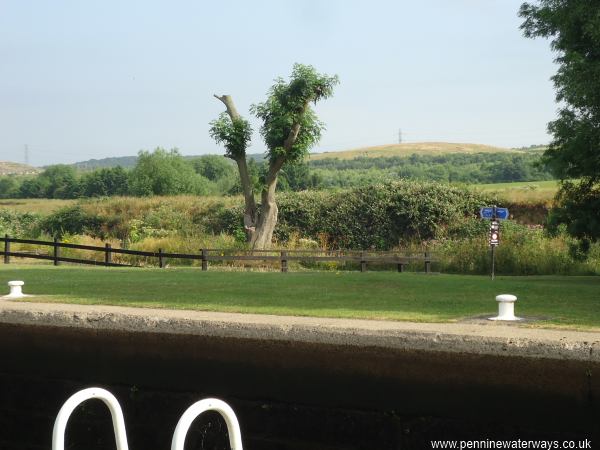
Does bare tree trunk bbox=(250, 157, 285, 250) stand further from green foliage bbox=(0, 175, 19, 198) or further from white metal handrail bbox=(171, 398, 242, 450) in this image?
green foliage bbox=(0, 175, 19, 198)

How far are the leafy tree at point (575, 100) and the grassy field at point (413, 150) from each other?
309 ft

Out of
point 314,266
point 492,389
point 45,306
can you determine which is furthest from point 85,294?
point 314,266

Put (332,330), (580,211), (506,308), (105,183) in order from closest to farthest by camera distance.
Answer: (332,330) < (506,308) < (580,211) < (105,183)

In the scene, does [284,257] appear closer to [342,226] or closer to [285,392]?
[342,226]

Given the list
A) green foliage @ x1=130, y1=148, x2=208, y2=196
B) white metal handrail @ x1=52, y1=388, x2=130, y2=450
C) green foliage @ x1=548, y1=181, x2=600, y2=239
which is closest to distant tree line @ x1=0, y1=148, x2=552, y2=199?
green foliage @ x1=130, y1=148, x2=208, y2=196

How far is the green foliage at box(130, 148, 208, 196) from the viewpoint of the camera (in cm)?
5731

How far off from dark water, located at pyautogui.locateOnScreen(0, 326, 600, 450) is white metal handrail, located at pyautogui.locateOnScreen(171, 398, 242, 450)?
16.7 ft

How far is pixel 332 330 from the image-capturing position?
32.7 feet

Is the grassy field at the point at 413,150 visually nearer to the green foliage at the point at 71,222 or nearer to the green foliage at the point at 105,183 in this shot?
the green foliage at the point at 105,183

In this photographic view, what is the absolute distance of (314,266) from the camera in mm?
26906

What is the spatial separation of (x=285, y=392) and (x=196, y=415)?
240 inches

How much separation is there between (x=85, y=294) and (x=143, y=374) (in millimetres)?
4119

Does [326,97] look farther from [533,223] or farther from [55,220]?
[55,220]

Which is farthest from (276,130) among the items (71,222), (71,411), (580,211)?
(71,411)
